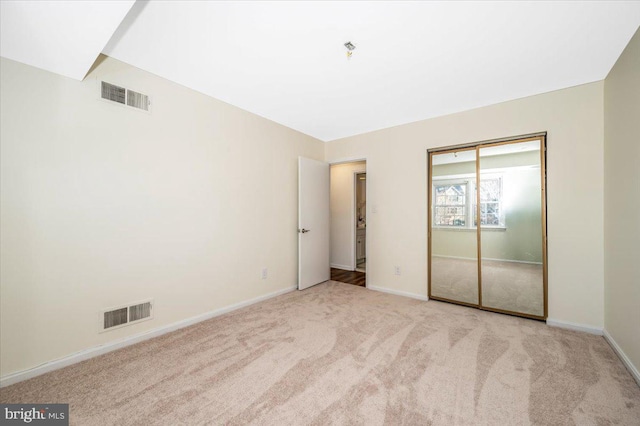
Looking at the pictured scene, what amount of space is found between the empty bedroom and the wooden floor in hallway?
88cm

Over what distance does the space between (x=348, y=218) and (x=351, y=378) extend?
12.8 ft

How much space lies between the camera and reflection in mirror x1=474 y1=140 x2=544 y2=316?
289 centimetres

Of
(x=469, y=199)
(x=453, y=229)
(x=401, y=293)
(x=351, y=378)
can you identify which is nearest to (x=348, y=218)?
(x=401, y=293)

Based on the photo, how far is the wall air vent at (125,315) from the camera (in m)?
2.18

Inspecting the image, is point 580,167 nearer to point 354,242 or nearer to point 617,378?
point 617,378

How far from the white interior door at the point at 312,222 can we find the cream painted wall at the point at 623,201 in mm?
3434

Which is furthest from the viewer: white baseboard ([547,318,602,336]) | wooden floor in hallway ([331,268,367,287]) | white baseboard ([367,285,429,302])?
Result: wooden floor in hallway ([331,268,367,287])

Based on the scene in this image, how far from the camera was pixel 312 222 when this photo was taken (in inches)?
167

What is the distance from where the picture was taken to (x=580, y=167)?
2.62 meters

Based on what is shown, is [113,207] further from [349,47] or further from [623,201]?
[623,201]

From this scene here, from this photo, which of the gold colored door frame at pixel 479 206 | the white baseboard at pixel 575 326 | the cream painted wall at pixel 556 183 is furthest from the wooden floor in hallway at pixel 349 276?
the white baseboard at pixel 575 326

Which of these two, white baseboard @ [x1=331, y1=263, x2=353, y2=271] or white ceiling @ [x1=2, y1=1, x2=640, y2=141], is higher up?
white ceiling @ [x1=2, y1=1, x2=640, y2=141]

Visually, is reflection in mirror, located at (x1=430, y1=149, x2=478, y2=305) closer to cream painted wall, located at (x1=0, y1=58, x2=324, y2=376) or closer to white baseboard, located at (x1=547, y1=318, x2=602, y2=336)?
white baseboard, located at (x1=547, y1=318, x2=602, y2=336)

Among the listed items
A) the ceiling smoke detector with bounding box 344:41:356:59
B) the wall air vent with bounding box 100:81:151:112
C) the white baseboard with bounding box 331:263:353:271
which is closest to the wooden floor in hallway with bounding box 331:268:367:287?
the white baseboard with bounding box 331:263:353:271
